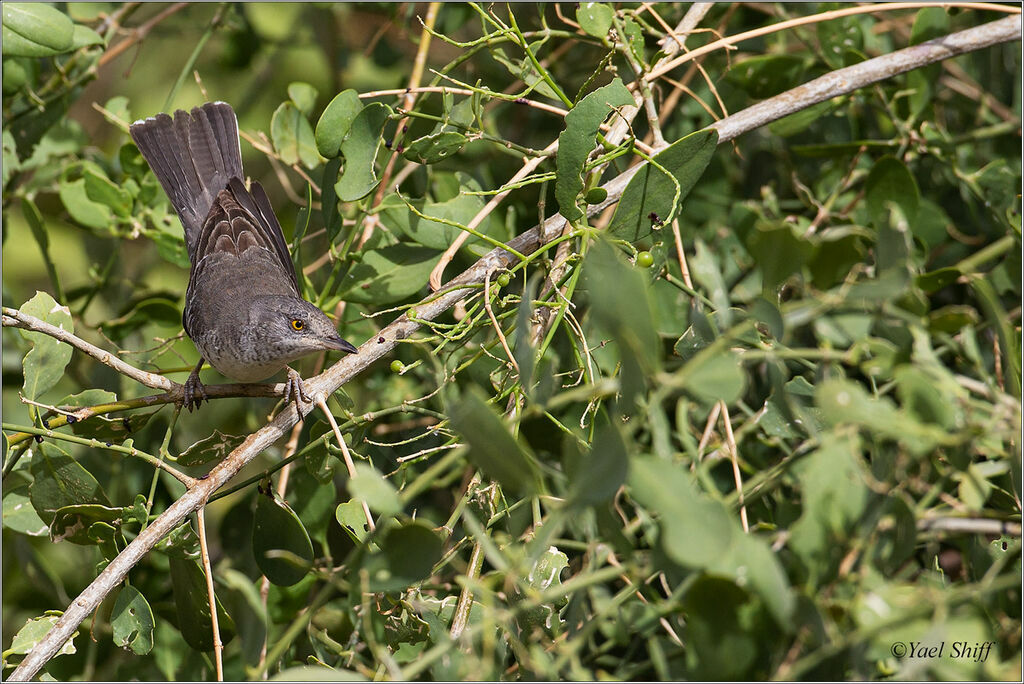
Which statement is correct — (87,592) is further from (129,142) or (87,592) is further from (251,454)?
(129,142)

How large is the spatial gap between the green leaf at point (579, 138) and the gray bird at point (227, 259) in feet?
3.40

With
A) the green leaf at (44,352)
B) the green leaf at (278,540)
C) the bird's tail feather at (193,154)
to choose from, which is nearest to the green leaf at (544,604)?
the green leaf at (278,540)

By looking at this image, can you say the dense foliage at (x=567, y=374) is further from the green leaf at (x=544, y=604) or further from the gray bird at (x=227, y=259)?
the gray bird at (x=227, y=259)

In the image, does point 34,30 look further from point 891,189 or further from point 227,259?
point 891,189

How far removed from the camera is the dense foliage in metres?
1.16

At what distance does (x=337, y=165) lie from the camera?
9.28 ft

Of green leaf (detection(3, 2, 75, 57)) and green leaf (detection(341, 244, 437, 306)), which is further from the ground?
green leaf (detection(3, 2, 75, 57))

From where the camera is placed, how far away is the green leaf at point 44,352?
2.38m

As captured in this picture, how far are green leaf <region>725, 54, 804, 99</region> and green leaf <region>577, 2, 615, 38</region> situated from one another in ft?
2.81

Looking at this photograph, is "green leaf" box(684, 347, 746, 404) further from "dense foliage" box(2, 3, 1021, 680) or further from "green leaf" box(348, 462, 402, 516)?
"green leaf" box(348, 462, 402, 516)

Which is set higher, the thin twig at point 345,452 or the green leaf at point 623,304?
the green leaf at point 623,304

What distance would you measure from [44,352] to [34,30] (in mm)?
1361

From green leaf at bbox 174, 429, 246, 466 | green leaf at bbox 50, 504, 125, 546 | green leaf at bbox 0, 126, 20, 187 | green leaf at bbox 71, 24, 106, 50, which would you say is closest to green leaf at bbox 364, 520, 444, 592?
green leaf at bbox 50, 504, 125, 546

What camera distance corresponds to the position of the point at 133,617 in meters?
2.16
